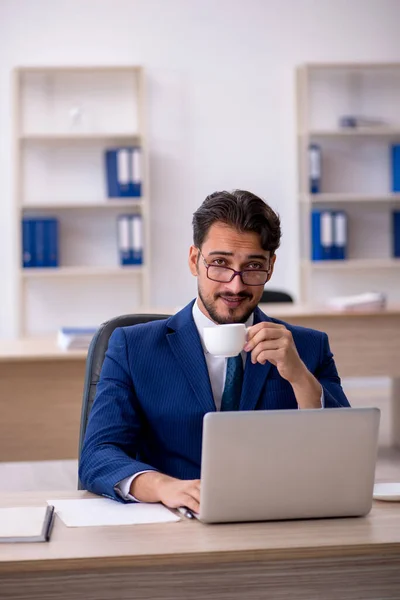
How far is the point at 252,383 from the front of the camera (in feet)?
6.23

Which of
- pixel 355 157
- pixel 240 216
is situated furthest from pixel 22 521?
pixel 355 157

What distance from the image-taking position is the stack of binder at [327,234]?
5.95m

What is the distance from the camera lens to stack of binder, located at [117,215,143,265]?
582cm

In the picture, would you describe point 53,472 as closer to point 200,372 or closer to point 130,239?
point 130,239

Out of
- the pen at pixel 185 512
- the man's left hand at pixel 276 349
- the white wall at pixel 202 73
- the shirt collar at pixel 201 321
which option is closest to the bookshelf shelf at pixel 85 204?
the white wall at pixel 202 73

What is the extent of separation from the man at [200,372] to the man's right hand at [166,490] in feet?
0.55

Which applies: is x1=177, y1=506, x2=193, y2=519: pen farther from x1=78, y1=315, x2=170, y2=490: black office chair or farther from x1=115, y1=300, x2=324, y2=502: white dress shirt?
x1=78, y1=315, x2=170, y2=490: black office chair

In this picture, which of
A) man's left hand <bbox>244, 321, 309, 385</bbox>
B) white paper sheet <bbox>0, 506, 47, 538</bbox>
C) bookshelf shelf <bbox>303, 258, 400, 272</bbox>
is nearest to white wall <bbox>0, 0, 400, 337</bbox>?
bookshelf shelf <bbox>303, 258, 400, 272</bbox>

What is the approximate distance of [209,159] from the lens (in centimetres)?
621

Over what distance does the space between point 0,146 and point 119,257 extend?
107cm

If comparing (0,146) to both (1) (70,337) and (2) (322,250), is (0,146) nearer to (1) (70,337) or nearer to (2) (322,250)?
(2) (322,250)

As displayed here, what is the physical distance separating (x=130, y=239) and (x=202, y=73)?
4.18 feet

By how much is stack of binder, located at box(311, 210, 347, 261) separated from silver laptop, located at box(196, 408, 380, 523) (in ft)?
15.0

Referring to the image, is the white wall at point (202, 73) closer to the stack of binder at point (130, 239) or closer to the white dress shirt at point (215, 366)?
the stack of binder at point (130, 239)
